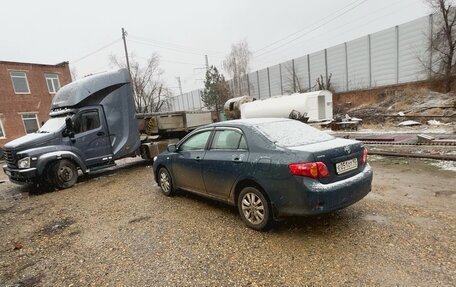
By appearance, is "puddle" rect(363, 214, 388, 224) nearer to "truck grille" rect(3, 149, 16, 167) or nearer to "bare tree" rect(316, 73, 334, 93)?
"truck grille" rect(3, 149, 16, 167)

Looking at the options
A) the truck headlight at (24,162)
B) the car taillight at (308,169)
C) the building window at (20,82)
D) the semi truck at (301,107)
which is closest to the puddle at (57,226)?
the truck headlight at (24,162)

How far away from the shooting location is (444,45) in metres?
19.8

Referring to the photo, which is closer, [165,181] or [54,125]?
[165,181]

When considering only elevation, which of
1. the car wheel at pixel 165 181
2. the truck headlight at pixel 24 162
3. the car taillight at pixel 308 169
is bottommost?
the car wheel at pixel 165 181

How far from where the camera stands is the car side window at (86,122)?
329 inches

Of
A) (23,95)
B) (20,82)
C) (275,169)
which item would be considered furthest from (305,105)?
(20,82)

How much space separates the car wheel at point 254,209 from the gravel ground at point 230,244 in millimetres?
143

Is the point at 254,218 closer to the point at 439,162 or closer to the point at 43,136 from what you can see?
the point at 439,162

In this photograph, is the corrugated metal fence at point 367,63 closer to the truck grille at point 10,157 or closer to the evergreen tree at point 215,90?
the evergreen tree at point 215,90

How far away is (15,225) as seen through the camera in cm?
533

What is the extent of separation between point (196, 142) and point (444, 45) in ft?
74.9

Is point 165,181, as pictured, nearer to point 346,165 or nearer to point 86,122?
point 346,165

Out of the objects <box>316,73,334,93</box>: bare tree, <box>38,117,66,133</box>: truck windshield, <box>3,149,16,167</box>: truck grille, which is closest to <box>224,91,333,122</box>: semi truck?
<box>316,73,334,93</box>: bare tree

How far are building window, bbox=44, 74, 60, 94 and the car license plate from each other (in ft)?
86.5
